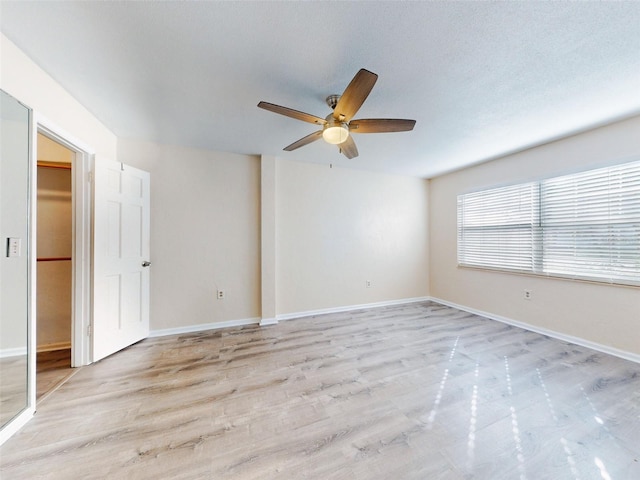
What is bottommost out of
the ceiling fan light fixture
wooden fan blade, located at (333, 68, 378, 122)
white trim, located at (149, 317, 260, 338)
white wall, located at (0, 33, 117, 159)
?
white trim, located at (149, 317, 260, 338)

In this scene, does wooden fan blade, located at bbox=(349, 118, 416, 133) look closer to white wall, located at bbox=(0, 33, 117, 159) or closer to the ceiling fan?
the ceiling fan

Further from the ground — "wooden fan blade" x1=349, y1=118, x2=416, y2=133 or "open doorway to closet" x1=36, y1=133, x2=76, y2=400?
"wooden fan blade" x1=349, y1=118, x2=416, y2=133

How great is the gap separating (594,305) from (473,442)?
248 cm

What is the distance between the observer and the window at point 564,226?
2.38 metres

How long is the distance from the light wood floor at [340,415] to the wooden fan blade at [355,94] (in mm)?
2136

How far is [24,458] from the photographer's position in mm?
1263

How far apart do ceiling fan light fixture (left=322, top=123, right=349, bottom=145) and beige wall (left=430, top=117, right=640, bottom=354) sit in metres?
2.87

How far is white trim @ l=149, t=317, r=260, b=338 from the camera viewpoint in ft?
9.53

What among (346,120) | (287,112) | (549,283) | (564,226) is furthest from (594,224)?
(287,112)

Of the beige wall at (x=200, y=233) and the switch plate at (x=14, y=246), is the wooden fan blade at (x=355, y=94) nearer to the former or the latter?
the beige wall at (x=200, y=233)

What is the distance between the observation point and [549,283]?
294 centimetres

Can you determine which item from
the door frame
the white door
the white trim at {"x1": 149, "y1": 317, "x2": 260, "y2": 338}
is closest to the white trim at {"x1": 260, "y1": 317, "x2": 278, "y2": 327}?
the white trim at {"x1": 149, "y1": 317, "x2": 260, "y2": 338}

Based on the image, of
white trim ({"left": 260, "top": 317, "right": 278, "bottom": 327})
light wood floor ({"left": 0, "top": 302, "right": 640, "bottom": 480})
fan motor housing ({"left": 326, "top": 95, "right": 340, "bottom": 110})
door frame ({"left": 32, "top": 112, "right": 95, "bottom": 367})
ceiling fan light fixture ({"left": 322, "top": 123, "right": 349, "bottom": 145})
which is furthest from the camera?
white trim ({"left": 260, "top": 317, "right": 278, "bottom": 327})

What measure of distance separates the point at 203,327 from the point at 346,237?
2493mm
